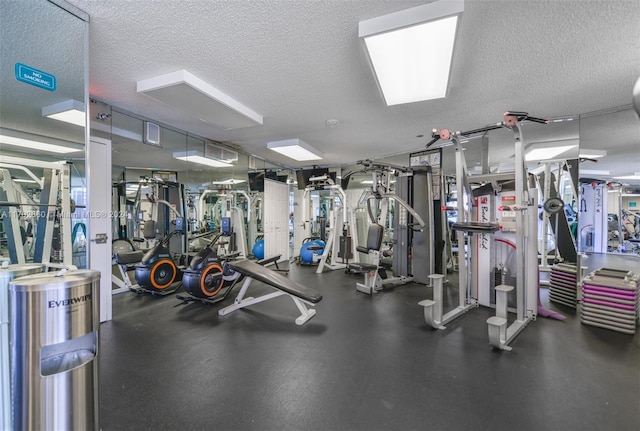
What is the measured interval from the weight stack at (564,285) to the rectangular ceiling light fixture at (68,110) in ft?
17.7

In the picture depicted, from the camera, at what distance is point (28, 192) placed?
1772 mm

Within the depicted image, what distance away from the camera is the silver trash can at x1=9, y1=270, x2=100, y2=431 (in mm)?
1106

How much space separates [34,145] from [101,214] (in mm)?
1645

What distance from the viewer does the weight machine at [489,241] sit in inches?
99.8

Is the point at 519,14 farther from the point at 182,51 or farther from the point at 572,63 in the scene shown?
the point at 182,51

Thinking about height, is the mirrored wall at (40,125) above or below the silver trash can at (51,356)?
above

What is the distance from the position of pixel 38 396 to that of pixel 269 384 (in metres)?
1.24

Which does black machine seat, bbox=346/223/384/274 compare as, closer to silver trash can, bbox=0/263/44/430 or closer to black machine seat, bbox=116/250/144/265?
black machine seat, bbox=116/250/144/265

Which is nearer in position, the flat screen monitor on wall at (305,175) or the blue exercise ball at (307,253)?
the blue exercise ball at (307,253)

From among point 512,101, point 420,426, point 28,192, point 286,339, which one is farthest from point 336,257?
point 28,192

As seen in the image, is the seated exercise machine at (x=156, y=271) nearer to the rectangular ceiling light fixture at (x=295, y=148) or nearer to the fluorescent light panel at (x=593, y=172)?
the rectangular ceiling light fixture at (x=295, y=148)

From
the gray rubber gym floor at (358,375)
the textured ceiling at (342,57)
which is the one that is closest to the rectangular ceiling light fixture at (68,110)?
the textured ceiling at (342,57)

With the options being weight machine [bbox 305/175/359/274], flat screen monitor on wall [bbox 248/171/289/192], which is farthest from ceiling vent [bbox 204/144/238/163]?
weight machine [bbox 305/175/359/274]

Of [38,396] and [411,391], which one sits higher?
[38,396]
